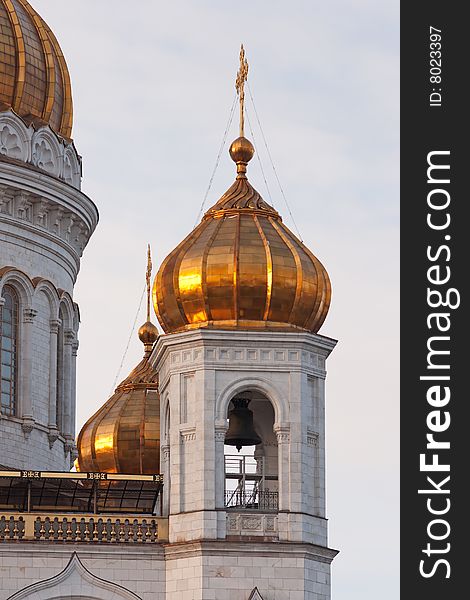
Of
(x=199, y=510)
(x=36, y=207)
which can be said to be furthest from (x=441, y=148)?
(x=36, y=207)

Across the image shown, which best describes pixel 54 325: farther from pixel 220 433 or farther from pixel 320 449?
pixel 320 449

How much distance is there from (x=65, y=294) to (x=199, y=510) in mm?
10002

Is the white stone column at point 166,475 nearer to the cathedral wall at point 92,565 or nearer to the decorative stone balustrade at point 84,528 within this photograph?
the decorative stone balustrade at point 84,528

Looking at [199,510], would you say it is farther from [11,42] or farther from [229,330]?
[11,42]

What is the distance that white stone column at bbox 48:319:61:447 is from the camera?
5072cm

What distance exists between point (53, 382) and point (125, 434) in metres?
1.97

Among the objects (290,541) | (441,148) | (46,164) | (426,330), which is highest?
(46,164)

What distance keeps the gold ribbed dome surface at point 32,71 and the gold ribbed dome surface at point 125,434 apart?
230 inches

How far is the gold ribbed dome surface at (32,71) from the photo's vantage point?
51438 mm

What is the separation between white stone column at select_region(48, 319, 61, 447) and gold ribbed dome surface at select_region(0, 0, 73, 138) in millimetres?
4211

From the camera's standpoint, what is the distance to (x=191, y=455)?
144 ft

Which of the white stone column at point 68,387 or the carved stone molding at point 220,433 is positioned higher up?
the white stone column at point 68,387

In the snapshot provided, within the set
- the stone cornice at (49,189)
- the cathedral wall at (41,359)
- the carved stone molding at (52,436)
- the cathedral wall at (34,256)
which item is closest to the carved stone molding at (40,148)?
the stone cornice at (49,189)

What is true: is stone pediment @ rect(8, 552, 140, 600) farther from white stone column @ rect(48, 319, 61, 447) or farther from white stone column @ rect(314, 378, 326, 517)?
white stone column @ rect(48, 319, 61, 447)
